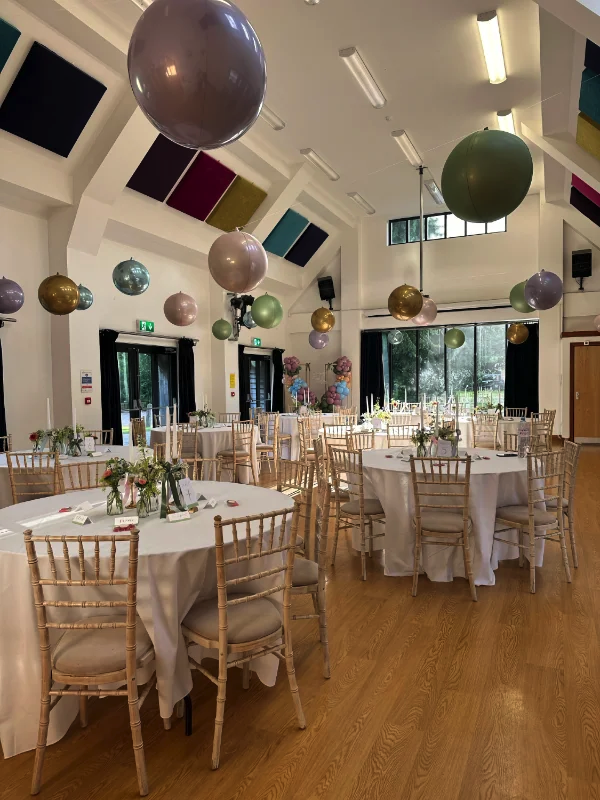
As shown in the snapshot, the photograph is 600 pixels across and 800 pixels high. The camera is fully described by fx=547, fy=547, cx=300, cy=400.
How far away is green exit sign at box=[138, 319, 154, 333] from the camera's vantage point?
1026cm

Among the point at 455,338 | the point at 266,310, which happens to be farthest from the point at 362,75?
the point at 455,338

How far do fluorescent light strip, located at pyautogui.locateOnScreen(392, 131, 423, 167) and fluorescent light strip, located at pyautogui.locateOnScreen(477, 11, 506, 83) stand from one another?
1975 millimetres

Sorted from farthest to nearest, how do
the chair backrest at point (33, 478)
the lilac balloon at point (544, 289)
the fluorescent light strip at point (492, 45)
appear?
the lilac balloon at point (544, 289), the fluorescent light strip at point (492, 45), the chair backrest at point (33, 478)

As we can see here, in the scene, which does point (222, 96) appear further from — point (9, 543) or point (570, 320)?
point (570, 320)

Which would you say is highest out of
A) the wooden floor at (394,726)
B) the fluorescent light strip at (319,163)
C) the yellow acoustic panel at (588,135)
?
the fluorescent light strip at (319,163)

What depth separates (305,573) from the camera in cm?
302

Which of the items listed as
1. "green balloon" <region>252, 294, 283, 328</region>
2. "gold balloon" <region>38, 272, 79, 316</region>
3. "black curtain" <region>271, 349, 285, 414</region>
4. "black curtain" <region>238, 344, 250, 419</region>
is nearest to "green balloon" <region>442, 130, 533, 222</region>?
"green balloon" <region>252, 294, 283, 328</region>

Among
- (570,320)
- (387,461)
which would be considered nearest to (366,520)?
(387,461)

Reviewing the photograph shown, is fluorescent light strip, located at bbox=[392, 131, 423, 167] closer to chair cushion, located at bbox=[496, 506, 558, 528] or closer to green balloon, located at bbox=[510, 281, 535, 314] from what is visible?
green balloon, located at bbox=[510, 281, 535, 314]

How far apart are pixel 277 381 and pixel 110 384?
645 cm

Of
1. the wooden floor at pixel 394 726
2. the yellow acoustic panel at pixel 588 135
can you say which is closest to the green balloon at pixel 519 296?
the yellow acoustic panel at pixel 588 135

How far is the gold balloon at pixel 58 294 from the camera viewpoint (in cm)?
596

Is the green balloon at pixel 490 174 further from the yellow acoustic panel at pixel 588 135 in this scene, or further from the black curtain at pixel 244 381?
the black curtain at pixel 244 381

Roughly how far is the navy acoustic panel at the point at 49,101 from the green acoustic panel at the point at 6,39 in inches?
9.3
